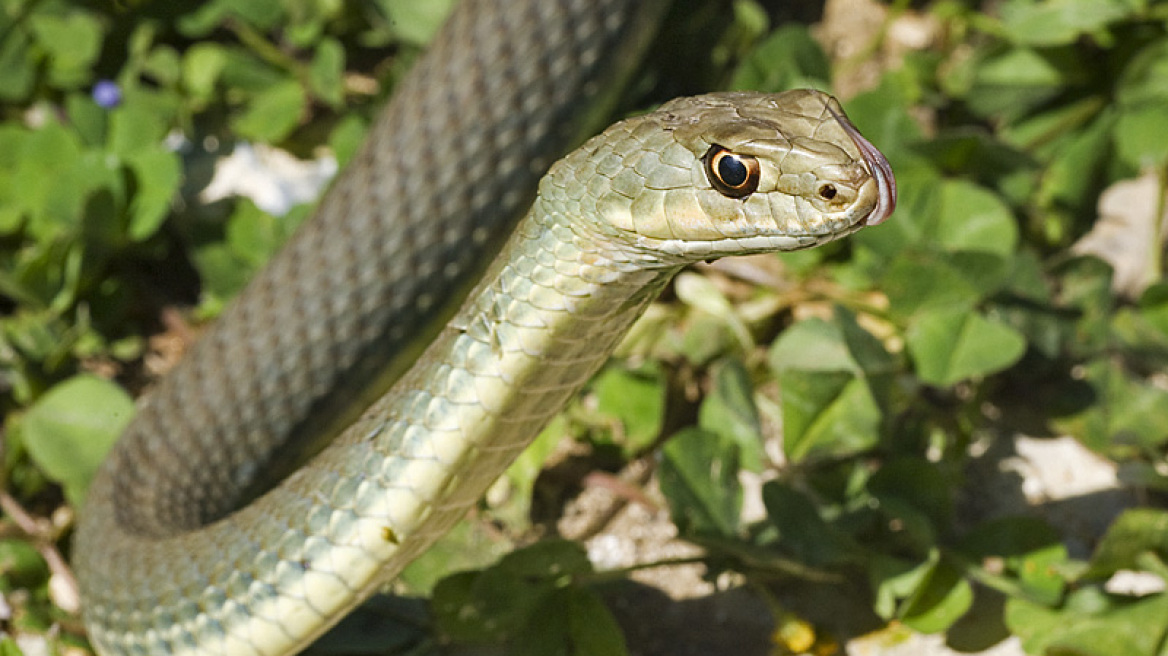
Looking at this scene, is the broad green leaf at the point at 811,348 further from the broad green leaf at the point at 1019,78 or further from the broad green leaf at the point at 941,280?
the broad green leaf at the point at 1019,78

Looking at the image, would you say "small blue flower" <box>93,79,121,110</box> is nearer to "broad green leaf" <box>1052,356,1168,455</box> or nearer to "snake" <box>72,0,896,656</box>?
"snake" <box>72,0,896,656</box>

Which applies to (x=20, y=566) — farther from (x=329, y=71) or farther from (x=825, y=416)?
(x=825, y=416)

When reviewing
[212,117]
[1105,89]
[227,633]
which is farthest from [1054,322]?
[212,117]

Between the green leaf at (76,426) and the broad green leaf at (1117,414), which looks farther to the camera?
the green leaf at (76,426)

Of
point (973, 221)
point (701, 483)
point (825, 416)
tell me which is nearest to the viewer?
point (701, 483)

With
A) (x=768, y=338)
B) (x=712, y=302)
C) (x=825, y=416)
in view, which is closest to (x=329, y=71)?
(x=712, y=302)

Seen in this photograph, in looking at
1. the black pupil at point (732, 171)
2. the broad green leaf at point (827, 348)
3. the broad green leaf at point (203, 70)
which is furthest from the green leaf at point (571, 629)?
the broad green leaf at point (203, 70)
